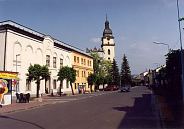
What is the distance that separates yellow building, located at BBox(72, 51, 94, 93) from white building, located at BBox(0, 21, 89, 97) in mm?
9253

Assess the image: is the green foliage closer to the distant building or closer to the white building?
the white building

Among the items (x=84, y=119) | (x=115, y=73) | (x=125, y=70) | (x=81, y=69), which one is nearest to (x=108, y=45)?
(x=115, y=73)

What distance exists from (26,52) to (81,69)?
31109mm

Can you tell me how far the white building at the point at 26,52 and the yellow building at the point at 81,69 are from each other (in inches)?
364

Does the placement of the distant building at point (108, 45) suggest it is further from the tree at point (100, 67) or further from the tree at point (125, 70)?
the tree at point (100, 67)

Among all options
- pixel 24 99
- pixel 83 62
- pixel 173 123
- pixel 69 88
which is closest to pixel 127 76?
pixel 83 62

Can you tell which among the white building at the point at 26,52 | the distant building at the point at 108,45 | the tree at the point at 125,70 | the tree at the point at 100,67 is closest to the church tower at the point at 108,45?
the distant building at the point at 108,45

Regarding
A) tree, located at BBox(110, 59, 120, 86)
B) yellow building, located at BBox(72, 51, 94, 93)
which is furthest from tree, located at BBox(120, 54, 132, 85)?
yellow building, located at BBox(72, 51, 94, 93)

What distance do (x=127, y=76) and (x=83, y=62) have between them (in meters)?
63.8

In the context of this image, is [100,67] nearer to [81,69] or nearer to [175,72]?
[81,69]

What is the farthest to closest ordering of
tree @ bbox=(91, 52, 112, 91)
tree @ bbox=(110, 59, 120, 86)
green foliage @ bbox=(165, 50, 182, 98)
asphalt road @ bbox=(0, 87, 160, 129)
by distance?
1. tree @ bbox=(110, 59, 120, 86)
2. tree @ bbox=(91, 52, 112, 91)
3. green foliage @ bbox=(165, 50, 182, 98)
4. asphalt road @ bbox=(0, 87, 160, 129)

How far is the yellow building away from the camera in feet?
238

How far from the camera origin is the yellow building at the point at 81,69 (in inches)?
2857

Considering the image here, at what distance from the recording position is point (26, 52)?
4816cm
